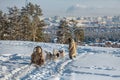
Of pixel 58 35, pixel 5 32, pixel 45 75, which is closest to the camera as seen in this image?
pixel 45 75

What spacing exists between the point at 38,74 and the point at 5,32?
5467cm

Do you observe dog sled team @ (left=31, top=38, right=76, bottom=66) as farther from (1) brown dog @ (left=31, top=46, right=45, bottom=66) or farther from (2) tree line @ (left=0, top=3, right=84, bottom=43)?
(2) tree line @ (left=0, top=3, right=84, bottom=43)

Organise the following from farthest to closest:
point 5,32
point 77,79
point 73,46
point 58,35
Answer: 1. point 58,35
2. point 5,32
3. point 73,46
4. point 77,79

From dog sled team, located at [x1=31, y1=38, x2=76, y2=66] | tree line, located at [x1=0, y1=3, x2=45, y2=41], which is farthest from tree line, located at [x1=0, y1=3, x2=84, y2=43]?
dog sled team, located at [x1=31, y1=38, x2=76, y2=66]

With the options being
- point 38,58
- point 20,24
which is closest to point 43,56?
point 38,58

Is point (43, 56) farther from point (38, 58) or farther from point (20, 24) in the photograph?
point (20, 24)

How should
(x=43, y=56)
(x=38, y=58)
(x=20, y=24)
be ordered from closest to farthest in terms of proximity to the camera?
1. (x=38, y=58)
2. (x=43, y=56)
3. (x=20, y=24)

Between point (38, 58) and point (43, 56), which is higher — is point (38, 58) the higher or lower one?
the lower one

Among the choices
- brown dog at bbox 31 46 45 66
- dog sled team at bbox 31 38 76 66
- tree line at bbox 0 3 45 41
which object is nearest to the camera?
brown dog at bbox 31 46 45 66

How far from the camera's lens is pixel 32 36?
69.5m

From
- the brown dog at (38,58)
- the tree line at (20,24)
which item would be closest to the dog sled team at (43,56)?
the brown dog at (38,58)

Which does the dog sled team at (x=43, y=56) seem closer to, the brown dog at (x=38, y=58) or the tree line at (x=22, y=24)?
the brown dog at (x=38, y=58)

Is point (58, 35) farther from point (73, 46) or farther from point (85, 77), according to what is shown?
point (85, 77)

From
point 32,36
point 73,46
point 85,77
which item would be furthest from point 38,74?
point 32,36
